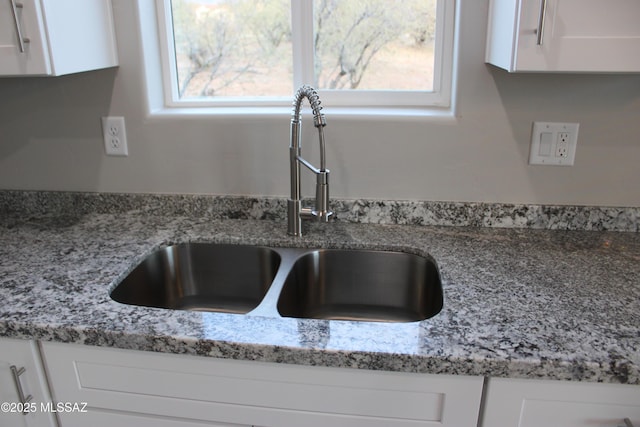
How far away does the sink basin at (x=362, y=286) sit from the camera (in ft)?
4.18

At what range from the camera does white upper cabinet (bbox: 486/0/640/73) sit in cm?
96

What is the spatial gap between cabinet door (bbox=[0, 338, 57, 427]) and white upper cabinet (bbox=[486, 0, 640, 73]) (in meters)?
1.17

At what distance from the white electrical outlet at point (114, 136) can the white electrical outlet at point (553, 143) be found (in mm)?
1181

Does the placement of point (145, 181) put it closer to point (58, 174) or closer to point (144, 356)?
point (58, 174)

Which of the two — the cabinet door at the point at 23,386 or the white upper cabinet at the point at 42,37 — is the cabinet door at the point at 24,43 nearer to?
the white upper cabinet at the point at 42,37

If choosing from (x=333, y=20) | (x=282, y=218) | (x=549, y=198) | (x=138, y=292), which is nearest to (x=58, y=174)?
(x=138, y=292)

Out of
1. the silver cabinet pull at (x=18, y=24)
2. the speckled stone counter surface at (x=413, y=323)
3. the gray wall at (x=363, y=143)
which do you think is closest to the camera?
the speckled stone counter surface at (x=413, y=323)

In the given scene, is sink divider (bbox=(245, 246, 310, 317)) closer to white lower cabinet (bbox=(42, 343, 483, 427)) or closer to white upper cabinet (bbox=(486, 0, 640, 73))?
white lower cabinet (bbox=(42, 343, 483, 427))

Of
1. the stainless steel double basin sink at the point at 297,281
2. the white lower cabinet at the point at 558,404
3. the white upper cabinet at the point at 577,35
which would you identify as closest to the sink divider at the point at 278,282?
the stainless steel double basin sink at the point at 297,281

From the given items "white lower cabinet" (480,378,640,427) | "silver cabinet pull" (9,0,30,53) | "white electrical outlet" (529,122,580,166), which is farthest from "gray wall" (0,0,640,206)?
"white lower cabinet" (480,378,640,427)

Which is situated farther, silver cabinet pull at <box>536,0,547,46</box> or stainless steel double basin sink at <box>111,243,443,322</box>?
stainless steel double basin sink at <box>111,243,443,322</box>

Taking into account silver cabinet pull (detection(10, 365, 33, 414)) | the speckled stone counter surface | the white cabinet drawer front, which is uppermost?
the speckled stone counter surface

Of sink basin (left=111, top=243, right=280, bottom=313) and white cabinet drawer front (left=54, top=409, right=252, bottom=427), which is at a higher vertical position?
sink basin (left=111, top=243, right=280, bottom=313)

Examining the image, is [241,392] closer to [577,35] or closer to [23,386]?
[23,386]
